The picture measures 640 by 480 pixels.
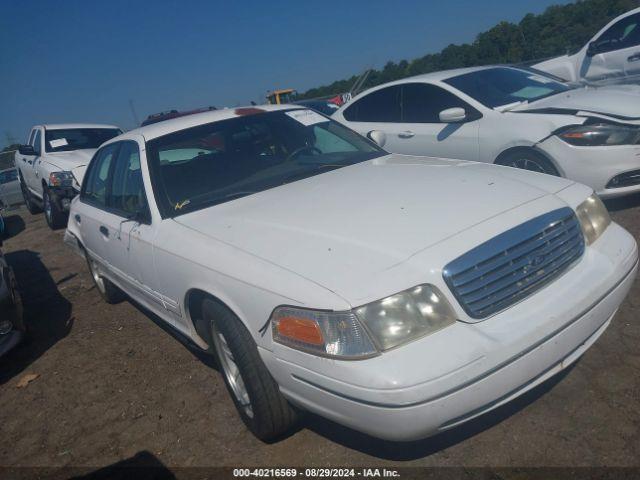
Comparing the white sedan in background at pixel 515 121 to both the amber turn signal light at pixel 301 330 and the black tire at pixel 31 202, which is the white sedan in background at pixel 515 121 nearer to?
the amber turn signal light at pixel 301 330

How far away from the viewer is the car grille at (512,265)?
199 cm

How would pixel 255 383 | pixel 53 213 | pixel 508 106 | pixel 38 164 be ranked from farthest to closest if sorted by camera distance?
pixel 38 164, pixel 53 213, pixel 508 106, pixel 255 383

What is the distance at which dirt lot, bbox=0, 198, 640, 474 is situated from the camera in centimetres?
228

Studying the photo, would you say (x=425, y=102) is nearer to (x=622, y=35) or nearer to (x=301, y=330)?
(x=622, y=35)

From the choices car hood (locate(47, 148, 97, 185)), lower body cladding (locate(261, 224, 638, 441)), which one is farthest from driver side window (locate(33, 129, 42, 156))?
lower body cladding (locate(261, 224, 638, 441))

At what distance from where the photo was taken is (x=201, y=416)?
2.92 m

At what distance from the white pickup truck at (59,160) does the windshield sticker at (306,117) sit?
18.3 ft

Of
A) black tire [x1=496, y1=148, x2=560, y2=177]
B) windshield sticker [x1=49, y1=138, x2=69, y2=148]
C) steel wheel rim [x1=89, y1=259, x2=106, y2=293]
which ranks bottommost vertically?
steel wheel rim [x1=89, y1=259, x2=106, y2=293]

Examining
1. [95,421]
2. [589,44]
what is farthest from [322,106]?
[95,421]

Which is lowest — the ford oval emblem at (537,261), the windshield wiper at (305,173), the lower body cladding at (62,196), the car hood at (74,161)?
the lower body cladding at (62,196)

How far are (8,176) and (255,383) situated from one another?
51.6 ft

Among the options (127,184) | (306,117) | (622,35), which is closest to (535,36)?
(622,35)

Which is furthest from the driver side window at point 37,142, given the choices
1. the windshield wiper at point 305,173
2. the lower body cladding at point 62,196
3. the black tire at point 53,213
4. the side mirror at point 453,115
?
the windshield wiper at point 305,173

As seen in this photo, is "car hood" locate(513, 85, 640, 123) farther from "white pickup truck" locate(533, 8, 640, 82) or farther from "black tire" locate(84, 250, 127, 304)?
"black tire" locate(84, 250, 127, 304)
